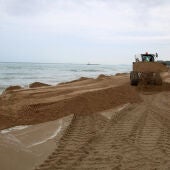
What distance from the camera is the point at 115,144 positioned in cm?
656

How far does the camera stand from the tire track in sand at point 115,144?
17.9ft

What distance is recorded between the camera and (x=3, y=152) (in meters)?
5.88

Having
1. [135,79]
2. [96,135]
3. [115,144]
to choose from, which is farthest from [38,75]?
[115,144]

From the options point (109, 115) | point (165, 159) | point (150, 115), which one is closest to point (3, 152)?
point (165, 159)

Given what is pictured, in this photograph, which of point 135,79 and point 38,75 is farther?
point 38,75

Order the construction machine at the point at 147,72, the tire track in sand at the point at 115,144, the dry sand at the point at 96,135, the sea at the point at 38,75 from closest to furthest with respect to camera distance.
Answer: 1. the tire track in sand at the point at 115,144
2. the dry sand at the point at 96,135
3. the construction machine at the point at 147,72
4. the sea at the point at 38,75

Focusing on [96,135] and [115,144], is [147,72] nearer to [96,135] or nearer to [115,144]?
[96,135]

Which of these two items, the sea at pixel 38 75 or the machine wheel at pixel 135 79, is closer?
the machine wheel at pixel 135 79

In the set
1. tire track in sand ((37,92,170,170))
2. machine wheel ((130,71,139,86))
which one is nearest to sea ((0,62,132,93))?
machine wheel ((130,71,139,86))

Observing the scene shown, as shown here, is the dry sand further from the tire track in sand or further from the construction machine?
the construction machine

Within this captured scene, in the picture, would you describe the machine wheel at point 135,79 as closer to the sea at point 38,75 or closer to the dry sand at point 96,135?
the dry sand at point 96,135

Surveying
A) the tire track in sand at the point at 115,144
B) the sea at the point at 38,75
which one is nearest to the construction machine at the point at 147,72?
the sea at the point at 38,75

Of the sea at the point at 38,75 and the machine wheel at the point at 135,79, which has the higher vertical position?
the machine wheel at the point at 135,79

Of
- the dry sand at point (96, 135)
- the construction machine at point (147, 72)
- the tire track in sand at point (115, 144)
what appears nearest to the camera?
the tire track in sand at point (115, 144)
